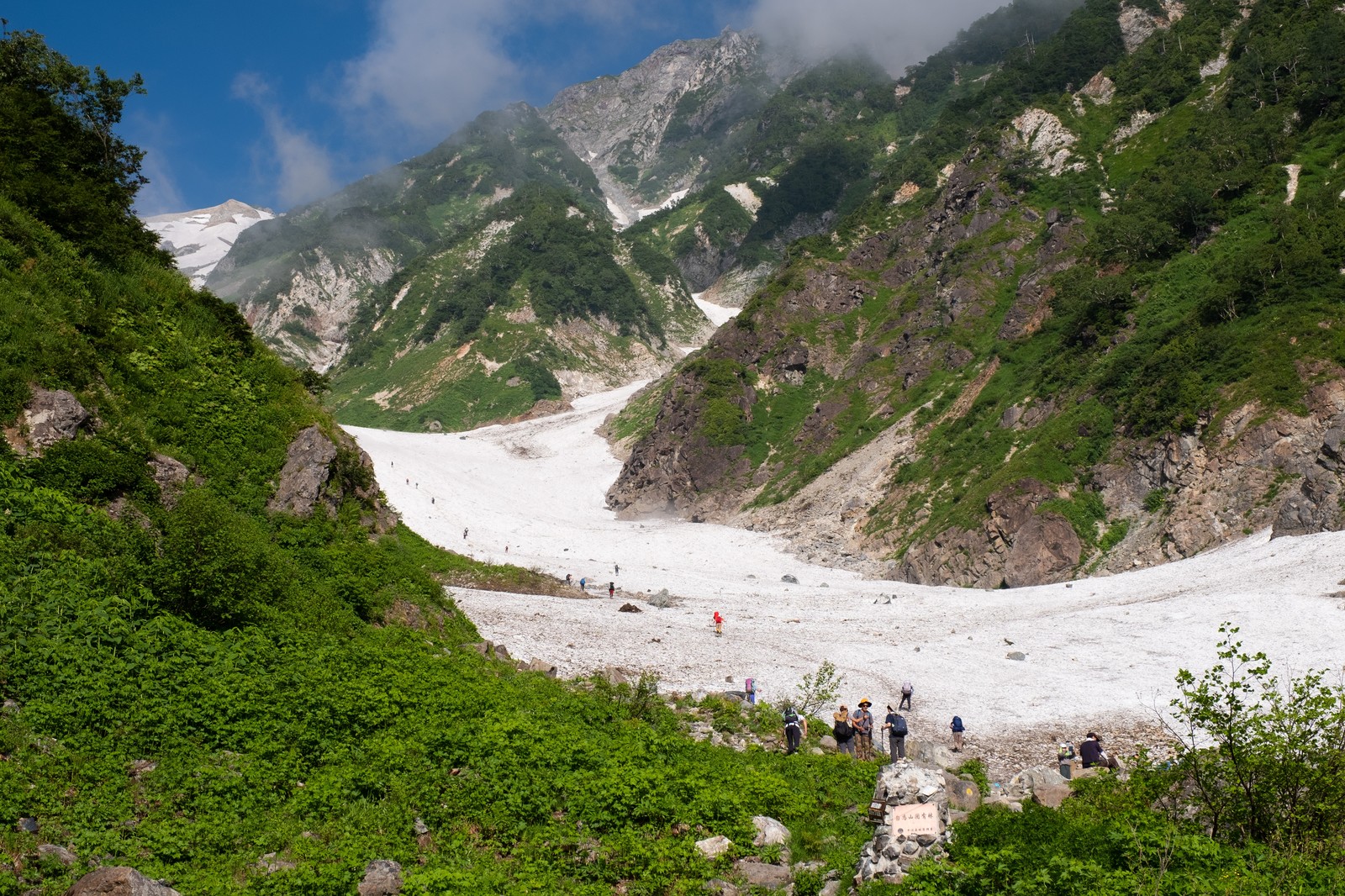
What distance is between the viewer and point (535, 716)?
560 inches

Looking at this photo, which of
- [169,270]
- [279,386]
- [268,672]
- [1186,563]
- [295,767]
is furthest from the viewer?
[1186,563]

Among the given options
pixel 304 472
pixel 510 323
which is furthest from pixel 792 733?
pixel 510 323

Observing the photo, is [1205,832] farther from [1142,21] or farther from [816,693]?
[1142,21]

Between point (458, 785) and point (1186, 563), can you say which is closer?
point (458, 785)

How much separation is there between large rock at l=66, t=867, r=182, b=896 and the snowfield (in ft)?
48.2

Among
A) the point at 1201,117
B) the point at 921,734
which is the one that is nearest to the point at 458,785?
the point at 921,734

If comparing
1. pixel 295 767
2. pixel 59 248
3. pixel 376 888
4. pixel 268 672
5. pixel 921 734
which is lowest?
pixel 921 734

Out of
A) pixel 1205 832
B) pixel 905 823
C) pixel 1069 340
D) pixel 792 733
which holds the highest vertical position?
pixel 1069 340

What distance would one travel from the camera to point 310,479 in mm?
20781

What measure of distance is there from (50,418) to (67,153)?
12011 millimetres

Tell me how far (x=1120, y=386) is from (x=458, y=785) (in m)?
46.4

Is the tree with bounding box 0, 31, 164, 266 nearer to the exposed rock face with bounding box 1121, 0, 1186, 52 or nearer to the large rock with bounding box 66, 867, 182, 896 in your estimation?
the large rock with bounding box 66, 867, 182, 896

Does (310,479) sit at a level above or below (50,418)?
below

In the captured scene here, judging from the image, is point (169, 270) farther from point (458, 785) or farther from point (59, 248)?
point (458, 785)
